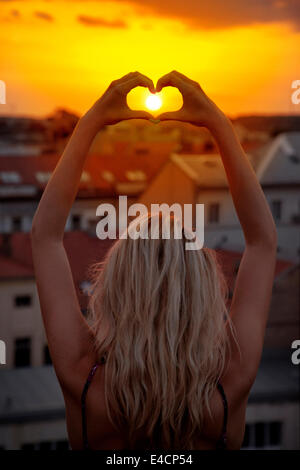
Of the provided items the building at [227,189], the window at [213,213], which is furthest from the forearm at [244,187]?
the window at [213,213]

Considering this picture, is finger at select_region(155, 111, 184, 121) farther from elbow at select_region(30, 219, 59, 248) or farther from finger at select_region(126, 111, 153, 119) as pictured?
elbow at select_region(30, 219, 59, 248)

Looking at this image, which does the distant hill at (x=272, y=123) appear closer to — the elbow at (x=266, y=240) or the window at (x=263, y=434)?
the window at (x=263, y=434)

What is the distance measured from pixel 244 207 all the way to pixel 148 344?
0.18 m

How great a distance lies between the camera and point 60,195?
783mm

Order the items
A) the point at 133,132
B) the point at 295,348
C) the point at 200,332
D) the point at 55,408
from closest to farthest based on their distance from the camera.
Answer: the point at 200,332, the point at 55,408, the point at 295,348, the point at 133,132

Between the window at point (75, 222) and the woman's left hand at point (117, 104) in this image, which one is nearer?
the woman's left hand at point (117, 104)

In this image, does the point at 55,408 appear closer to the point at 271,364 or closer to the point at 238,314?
the point at 271,364

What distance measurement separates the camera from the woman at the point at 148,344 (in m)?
0.74

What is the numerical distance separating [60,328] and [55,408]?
27.6 ft

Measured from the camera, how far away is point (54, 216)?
0.78 meters

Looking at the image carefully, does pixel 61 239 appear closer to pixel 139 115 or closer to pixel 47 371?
pixel 139 115

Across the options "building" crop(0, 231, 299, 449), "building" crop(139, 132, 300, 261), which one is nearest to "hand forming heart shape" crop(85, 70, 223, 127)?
"building" crop(0, 231, 299, 449)

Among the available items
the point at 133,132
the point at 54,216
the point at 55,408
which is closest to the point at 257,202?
the point at 54,216

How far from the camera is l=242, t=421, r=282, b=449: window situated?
9312 millimetres
